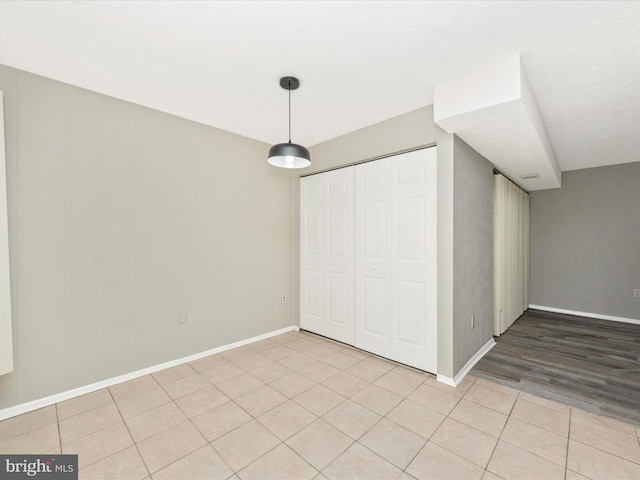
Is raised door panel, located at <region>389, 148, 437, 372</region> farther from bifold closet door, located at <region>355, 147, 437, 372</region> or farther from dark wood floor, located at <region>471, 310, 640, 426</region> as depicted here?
dark wood floor, located at <region>471, 310, 640, 426</region>

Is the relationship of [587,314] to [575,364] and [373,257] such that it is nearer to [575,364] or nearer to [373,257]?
[575,364]

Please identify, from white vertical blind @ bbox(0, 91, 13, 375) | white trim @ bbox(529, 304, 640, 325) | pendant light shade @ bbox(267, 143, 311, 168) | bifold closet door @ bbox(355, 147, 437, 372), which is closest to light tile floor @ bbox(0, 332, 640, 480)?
bifold closet door @ bbox(355, 147, 437, 372)

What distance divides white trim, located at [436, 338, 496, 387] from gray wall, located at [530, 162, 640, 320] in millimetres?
2819

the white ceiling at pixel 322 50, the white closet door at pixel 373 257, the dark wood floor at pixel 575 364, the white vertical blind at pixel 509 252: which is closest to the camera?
the white ceiling at pixel 322 50

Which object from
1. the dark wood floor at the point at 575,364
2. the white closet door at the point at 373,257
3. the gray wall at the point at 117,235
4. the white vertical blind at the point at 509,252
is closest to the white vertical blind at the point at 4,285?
the gray wall at the point at 117,235

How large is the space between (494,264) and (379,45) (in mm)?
3266

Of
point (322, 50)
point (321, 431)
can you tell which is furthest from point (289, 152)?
point (321, 431)

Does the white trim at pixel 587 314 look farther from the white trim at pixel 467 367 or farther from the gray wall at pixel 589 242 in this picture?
the white trim at pixel 467 367

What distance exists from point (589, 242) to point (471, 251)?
374 centimetres

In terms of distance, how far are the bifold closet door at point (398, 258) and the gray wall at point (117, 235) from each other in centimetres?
144

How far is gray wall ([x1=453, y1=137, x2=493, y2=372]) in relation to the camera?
2.73m

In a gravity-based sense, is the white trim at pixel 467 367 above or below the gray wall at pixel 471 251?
below

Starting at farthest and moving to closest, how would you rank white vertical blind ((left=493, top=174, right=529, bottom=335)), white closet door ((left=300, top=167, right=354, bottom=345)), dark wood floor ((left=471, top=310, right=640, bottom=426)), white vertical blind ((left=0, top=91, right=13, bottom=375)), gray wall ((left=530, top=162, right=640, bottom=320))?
Result: gray wall ((left=530, top=162, right=640, bottom=320)) → white vertical blind ((left=493, top=174, right=529, bottom=335)) → white closet door ((left=300, top=167, right=354, bottom=345)) → dark wood floor ((left=471, top=310, right=640, bottom=426)) → white vertical blind ((left=0, top=91, right=13, bottom=375))

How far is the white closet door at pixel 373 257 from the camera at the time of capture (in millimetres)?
3168
